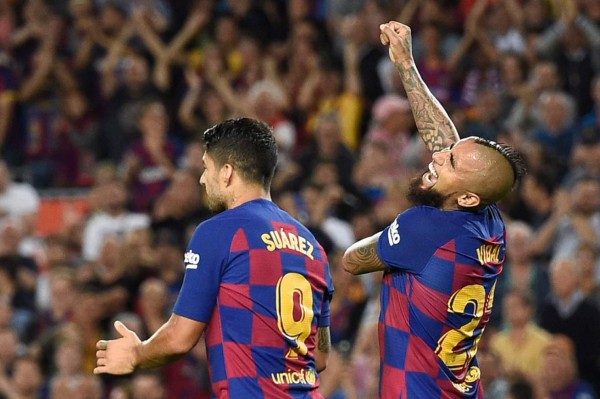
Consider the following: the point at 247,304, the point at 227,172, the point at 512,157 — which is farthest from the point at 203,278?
the point at 512,157

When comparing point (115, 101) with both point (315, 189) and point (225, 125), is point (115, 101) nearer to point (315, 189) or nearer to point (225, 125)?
point (315, 189)

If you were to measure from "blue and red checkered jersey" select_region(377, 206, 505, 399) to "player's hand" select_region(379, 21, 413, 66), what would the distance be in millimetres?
798

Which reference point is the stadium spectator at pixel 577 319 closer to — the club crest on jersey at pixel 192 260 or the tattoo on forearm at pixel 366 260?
the tattoo on forearm at pixel 366 260

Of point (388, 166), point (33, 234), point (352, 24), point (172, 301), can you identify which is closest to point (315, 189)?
point (388, 166)

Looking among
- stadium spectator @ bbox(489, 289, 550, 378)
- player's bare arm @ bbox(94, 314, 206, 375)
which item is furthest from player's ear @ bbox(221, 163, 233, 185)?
stadium spectator @ bbox(489, 289, 550, 378)

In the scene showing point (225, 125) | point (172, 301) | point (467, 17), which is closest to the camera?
point (225, 125)

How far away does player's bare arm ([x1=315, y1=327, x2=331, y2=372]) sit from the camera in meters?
5.61

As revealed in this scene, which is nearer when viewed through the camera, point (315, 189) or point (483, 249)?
point (483, 249)

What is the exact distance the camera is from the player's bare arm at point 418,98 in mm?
5871

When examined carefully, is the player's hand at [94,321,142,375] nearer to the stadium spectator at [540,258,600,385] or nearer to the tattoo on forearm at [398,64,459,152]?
the tattoo on forearm at [398,64,459,152]

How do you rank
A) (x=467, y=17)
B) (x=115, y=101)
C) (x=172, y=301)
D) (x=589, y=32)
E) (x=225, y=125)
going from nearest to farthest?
(x=225, y=125) < (x=172, y=301) < (x=589, y=32) < (x=467, y=17) < (x=115, y=101)

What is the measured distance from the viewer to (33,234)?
13.6 meters

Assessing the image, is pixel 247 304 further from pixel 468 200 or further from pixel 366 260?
pixel 468 200

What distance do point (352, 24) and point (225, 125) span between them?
842 cm
